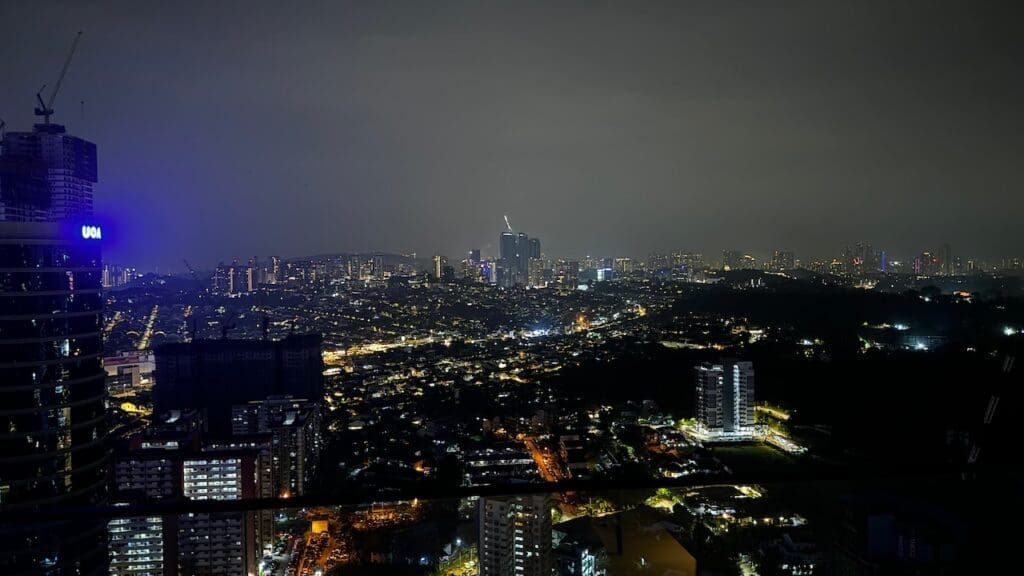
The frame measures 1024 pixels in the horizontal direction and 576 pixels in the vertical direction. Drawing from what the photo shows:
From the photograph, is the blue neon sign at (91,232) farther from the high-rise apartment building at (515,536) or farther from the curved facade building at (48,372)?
the high-rise apartment building at (515,536)

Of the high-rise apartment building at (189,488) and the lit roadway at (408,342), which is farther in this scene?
the lit roadway at (408,342)

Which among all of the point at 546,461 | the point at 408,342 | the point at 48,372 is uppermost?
the point at 48,372

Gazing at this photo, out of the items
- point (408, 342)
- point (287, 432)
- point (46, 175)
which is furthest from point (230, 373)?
point (46, 175)

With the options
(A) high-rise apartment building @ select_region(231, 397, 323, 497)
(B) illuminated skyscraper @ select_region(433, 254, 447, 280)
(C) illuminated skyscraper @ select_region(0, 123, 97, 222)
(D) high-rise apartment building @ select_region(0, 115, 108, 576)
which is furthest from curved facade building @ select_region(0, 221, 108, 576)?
(B) illuminated skyscraper @ select_region(433, 254, 447, 280)

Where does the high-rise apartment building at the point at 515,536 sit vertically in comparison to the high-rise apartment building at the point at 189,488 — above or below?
above

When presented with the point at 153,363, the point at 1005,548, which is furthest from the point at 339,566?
the point at 153,363

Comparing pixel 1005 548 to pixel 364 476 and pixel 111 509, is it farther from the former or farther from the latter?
pixel 364 476

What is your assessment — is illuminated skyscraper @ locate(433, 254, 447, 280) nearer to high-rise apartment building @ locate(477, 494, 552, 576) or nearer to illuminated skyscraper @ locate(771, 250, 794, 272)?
illuminated skyscraper @ locate(771, 250, 794, 272)

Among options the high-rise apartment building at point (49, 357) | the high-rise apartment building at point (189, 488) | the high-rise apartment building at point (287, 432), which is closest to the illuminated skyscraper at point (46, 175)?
the high-rise apartment building at point (49, 357)

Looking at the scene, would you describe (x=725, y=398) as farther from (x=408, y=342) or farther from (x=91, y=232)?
(x=91, y=232)
